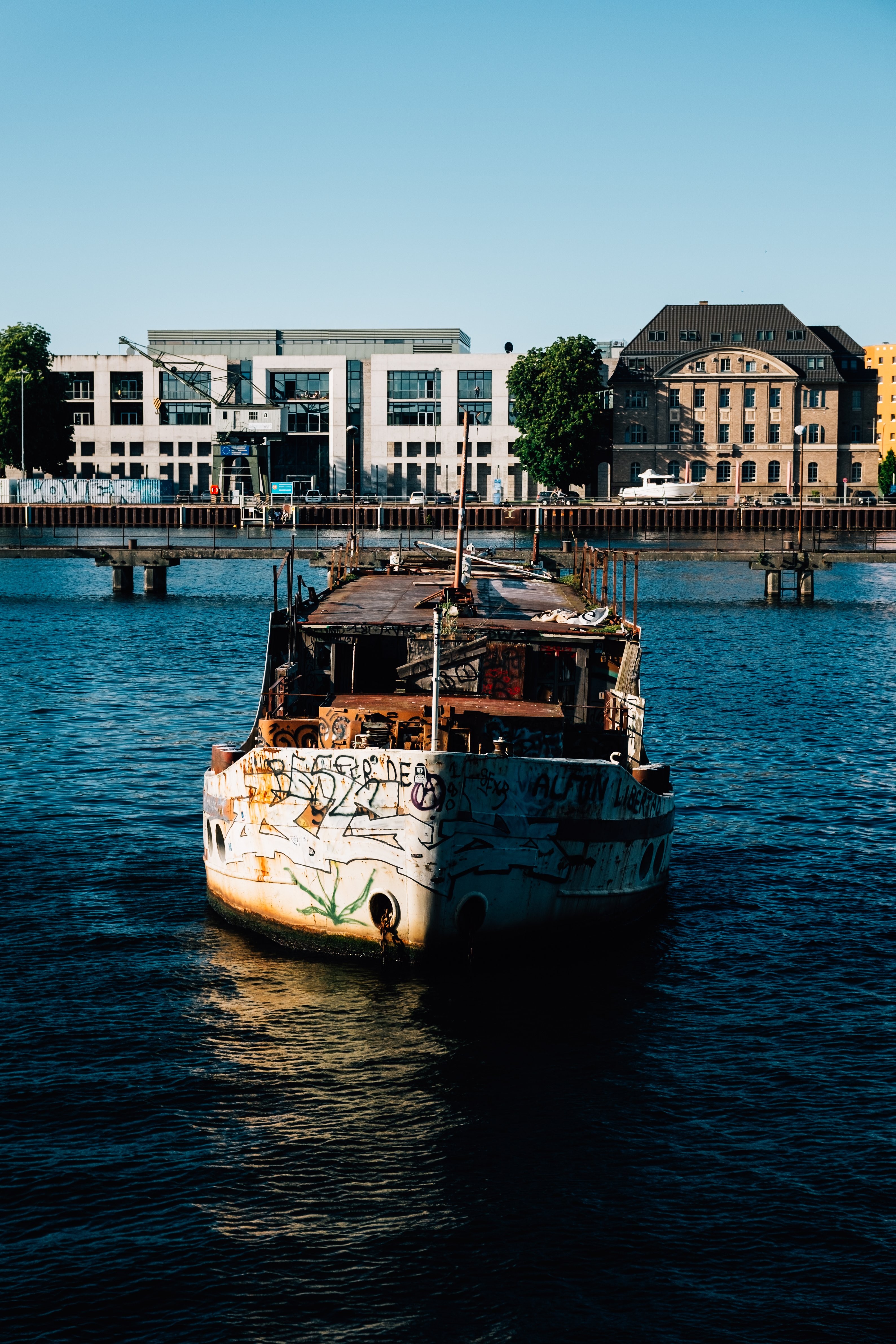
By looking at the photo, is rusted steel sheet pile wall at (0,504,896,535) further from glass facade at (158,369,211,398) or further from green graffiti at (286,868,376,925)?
green graffiti at (286,868,376,925)

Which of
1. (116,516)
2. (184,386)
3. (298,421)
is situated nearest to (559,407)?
(298,421)

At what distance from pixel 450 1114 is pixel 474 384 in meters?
157

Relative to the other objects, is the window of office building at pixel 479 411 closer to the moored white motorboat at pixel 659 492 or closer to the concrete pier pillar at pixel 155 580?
the moored white motorboat at pixel 659 492

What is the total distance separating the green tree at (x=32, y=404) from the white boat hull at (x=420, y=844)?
443 feet

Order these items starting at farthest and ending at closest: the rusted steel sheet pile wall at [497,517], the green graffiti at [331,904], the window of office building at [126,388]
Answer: the window of office building at [126,388] → the rusted steel sheet pile wall at [497,517] → the green graffiti at [331,904]

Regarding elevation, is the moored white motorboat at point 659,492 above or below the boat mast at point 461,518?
above

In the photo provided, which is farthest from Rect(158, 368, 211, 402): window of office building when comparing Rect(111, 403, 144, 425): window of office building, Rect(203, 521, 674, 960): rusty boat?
Rect(203, 521, 674, 960): rusty boat

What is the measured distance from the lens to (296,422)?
168750mm

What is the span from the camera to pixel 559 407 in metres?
148

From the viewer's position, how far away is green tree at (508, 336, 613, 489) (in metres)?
148

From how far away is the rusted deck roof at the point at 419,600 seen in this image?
27.9 metres

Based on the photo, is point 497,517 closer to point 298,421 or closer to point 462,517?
point 298,421

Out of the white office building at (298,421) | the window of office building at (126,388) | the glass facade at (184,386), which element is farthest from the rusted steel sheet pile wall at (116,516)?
the window of office building at (126,388)

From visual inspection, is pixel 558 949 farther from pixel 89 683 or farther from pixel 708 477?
pixel 708 477
